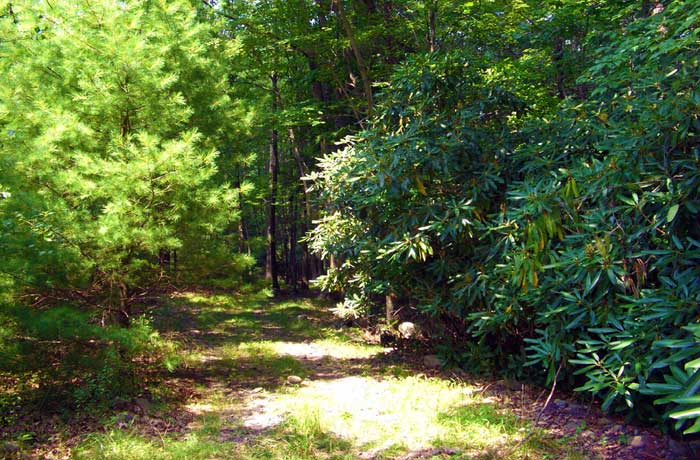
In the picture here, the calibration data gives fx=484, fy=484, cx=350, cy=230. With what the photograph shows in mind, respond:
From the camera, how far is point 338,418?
15.3 feet

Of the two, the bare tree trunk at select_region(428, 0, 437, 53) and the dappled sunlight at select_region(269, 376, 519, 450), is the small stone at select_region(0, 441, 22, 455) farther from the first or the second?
the bare tree trunk at select_region(428, 0, 437, 53)

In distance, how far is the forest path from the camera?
3.85 metres

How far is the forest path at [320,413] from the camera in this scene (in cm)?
385

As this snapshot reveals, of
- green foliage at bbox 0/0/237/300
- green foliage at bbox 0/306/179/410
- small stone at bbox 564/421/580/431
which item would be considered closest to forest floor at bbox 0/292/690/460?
small stone at bbox 564/421/580/431

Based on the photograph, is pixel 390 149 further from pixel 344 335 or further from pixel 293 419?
pixel 344 335

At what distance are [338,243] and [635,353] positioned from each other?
13.3 feet

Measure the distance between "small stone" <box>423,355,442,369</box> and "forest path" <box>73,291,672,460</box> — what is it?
6.8 inches

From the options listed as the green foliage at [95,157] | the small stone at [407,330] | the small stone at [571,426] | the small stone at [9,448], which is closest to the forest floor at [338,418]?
the small stone at [571,426]

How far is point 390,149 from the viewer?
17.5ft

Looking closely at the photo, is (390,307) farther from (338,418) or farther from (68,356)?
(68,356)

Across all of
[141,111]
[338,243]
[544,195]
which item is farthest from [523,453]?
[141,111]

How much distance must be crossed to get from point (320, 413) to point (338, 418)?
0.63 feet

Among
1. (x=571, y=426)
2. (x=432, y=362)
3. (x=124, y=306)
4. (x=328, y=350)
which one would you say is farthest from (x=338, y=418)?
(x=328, y=350)

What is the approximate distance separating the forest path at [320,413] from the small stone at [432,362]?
17cm
